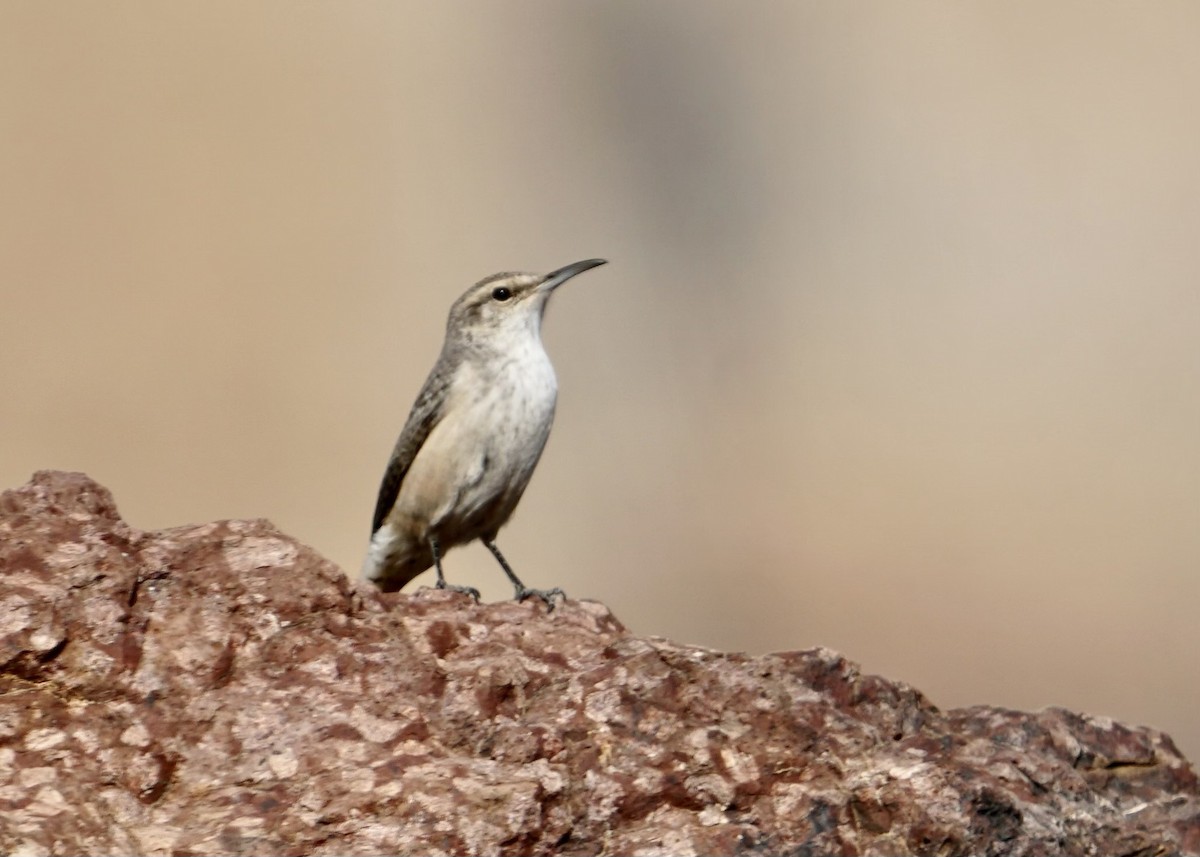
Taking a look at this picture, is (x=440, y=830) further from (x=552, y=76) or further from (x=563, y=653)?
(x=552, y=76)

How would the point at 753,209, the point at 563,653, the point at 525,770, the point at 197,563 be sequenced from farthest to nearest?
1. the point at 753,209
2. the point at 563,653
3. the point at 197,563
4. the point at 525,770

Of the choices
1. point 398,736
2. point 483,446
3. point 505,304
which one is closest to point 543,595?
point 483,446

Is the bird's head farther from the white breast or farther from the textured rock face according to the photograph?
the textured rock face

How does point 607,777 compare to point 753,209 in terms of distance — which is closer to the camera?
point 607,777

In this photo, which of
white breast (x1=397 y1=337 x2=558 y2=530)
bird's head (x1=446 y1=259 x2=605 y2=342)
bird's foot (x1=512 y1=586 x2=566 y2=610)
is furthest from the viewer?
bird's head (x1=446 y1=259 x2=605 y2=342)

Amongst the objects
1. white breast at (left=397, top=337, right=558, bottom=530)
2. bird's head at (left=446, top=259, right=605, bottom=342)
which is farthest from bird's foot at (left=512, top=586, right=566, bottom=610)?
bird's head at (left=446, top=259, right=605, bottom=342)

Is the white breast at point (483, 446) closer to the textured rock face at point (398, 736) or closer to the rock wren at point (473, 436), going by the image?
the rock wren at point (473, 436)

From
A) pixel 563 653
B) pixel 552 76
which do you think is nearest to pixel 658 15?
pixel 552 76
